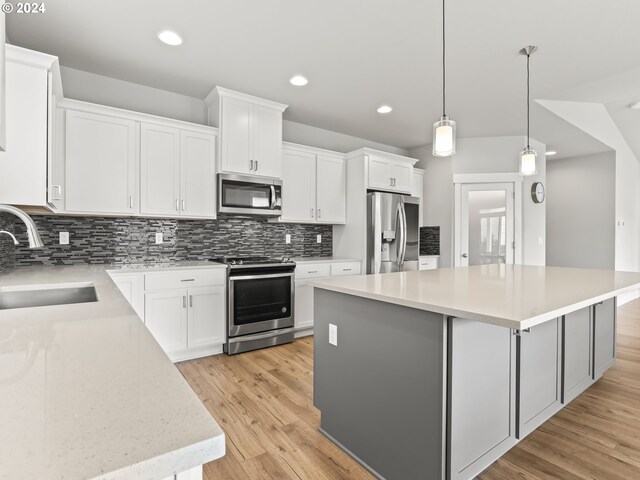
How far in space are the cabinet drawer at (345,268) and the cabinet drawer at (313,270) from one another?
0.25ft

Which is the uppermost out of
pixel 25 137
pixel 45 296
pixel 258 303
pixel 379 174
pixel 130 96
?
pixel 130 96

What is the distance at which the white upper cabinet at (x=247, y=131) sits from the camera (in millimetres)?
3531

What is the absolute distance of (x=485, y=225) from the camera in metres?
5.14

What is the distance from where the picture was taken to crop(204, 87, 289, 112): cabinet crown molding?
11.4 feet

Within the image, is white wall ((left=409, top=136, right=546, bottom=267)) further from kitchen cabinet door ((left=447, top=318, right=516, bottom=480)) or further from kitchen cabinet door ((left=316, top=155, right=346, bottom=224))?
kitchen cabinet door ((left=447, top=318, right=516, bottom=480))

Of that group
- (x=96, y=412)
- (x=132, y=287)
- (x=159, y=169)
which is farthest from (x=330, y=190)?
(x=96, y=412)

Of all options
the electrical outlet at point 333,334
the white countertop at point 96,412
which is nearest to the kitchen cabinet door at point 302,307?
the electrical outlet at point 333,334

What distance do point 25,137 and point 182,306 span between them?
5.58 feet

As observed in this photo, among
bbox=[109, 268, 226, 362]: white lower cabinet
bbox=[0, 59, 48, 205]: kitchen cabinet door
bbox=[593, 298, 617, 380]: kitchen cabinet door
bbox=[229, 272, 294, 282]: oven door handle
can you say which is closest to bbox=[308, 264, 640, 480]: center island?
bbox=[593, 298, 617, 380]: kitchen cabinet door

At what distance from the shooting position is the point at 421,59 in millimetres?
2936

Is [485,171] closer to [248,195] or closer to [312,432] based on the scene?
[248,195]

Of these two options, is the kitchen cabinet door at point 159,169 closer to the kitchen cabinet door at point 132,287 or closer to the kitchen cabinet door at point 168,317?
the kitchen cabinet door at point 132,287

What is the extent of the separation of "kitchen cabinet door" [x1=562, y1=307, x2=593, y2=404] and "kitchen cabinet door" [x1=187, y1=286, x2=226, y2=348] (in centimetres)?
278

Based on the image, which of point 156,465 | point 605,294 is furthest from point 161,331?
point 605,294
